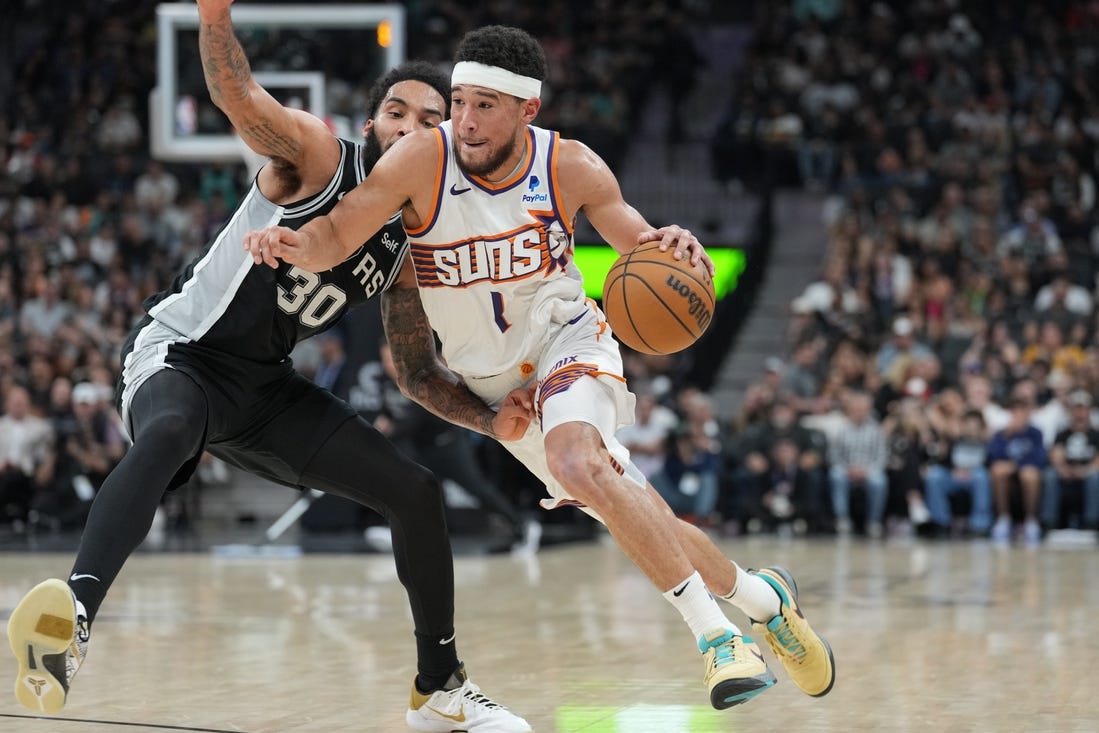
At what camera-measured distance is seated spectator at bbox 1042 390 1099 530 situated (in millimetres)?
13242

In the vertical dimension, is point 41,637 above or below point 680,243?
below

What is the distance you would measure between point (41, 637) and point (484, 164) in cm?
192

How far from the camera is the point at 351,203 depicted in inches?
178

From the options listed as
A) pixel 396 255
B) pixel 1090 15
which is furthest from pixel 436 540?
pixel 1090 15

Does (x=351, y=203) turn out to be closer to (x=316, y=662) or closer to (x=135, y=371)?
(x=135, y=371)

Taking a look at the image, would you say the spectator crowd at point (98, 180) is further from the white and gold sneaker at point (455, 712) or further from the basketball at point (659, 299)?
the basketball at point (659, 299)

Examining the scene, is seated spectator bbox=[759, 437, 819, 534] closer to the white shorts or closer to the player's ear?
the white shorts

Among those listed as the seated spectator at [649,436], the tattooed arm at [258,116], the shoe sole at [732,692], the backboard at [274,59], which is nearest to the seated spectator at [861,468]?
the seated spectator at [649,436]

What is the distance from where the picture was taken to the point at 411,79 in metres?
5.06

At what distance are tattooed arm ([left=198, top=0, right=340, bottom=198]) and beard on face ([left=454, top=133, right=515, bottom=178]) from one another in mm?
392

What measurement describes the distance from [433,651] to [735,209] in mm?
15168

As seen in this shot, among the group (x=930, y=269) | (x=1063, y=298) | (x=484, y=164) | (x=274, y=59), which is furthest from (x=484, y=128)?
(x=930, y=269)

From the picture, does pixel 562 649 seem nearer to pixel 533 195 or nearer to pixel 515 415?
pixel 515 415

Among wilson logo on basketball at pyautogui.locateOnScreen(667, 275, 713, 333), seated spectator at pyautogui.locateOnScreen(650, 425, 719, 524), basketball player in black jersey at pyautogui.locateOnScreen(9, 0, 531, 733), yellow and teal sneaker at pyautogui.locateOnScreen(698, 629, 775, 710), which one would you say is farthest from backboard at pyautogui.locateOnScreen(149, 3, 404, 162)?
yellow and teal sneaker at pyautogui.locateOnScreen(698, 629, 775, 710)
